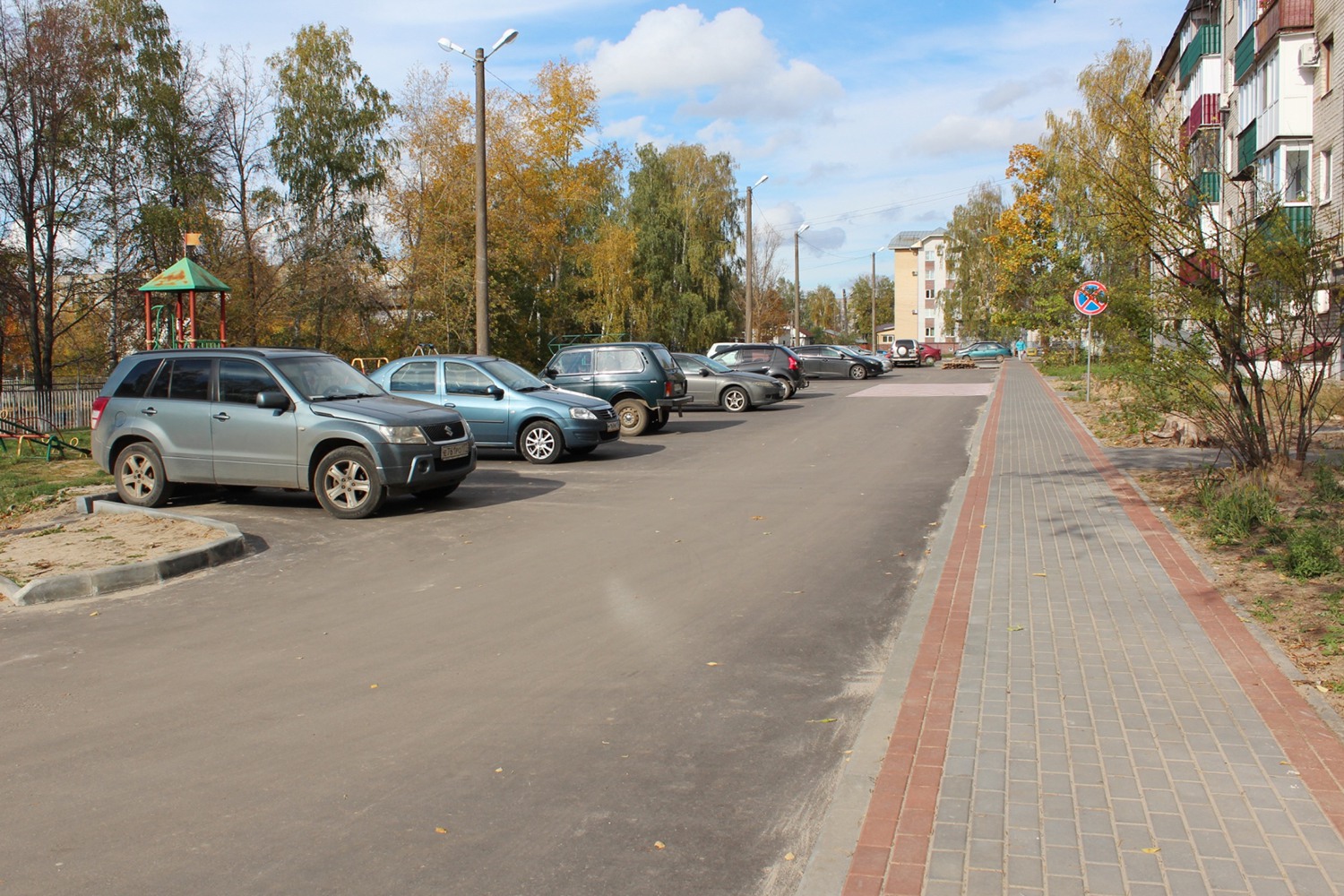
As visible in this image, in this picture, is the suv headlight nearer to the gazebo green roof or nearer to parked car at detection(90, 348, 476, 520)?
parked car at detection(90, 348, 476, 520)

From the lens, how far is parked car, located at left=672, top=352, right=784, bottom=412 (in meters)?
26.5

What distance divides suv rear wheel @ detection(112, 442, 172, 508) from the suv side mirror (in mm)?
1489

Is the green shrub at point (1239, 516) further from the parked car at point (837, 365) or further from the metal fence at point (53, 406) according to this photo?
the parked car at point (837, 365)

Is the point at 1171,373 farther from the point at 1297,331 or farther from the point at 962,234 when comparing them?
the point at 962,234

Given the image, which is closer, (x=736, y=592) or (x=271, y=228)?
(x=736, y=592)

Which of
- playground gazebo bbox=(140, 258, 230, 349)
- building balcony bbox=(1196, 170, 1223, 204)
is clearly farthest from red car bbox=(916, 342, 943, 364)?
building balcony bbox=(1196, 170, 1223, 204)

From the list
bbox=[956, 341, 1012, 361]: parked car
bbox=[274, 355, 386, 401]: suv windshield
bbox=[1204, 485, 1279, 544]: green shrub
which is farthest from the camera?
bbox=[956, 341, 1012, 361]: parked car

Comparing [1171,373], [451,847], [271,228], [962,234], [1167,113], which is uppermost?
[962,234]

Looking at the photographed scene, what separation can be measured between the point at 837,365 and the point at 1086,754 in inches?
1638

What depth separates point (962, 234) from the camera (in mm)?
82062

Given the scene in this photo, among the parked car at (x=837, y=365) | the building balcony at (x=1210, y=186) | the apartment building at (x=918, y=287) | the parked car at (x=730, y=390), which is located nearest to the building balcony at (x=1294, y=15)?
the parked car at (x=730, y=390)

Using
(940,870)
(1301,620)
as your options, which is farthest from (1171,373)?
(940,870)

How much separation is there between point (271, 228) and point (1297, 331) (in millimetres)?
41197

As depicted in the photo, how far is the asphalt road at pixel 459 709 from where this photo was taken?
3.75 m
